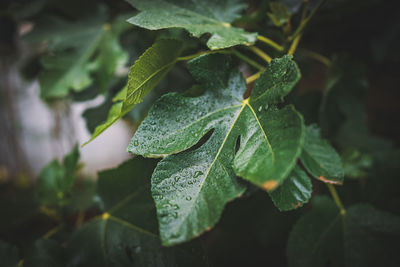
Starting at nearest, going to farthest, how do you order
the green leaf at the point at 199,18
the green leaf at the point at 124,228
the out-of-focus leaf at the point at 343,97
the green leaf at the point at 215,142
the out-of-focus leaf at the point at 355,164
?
the green leaf at the point at 215,142
the green leaf at the point at 199,18
the green leaf at the point at 124,228
the out-of-focus leaf at the point at 343,97
the out-of-focus leaf at the point at 355,164

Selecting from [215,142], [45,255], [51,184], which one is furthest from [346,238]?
[51,184]

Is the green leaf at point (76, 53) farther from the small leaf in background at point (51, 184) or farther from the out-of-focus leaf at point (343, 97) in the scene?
the out-of-focus leaf at point (343, 97)

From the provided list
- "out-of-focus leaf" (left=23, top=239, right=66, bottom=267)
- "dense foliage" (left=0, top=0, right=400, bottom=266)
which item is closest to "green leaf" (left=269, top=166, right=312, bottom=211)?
"dense foliage" (left=0, top=0, right=400, bottom=266)

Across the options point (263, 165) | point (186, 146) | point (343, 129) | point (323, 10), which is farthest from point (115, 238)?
Result: point (343, 129)

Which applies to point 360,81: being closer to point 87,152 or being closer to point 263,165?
point 263,165

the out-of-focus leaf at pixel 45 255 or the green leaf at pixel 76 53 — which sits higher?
the green leaf at pixel 76 53

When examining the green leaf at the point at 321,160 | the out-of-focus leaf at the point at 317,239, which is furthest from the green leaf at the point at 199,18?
the out-of-focus leaf at the point at 317,239

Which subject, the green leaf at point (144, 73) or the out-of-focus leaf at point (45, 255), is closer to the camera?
the green leaf at point (144, 73)
